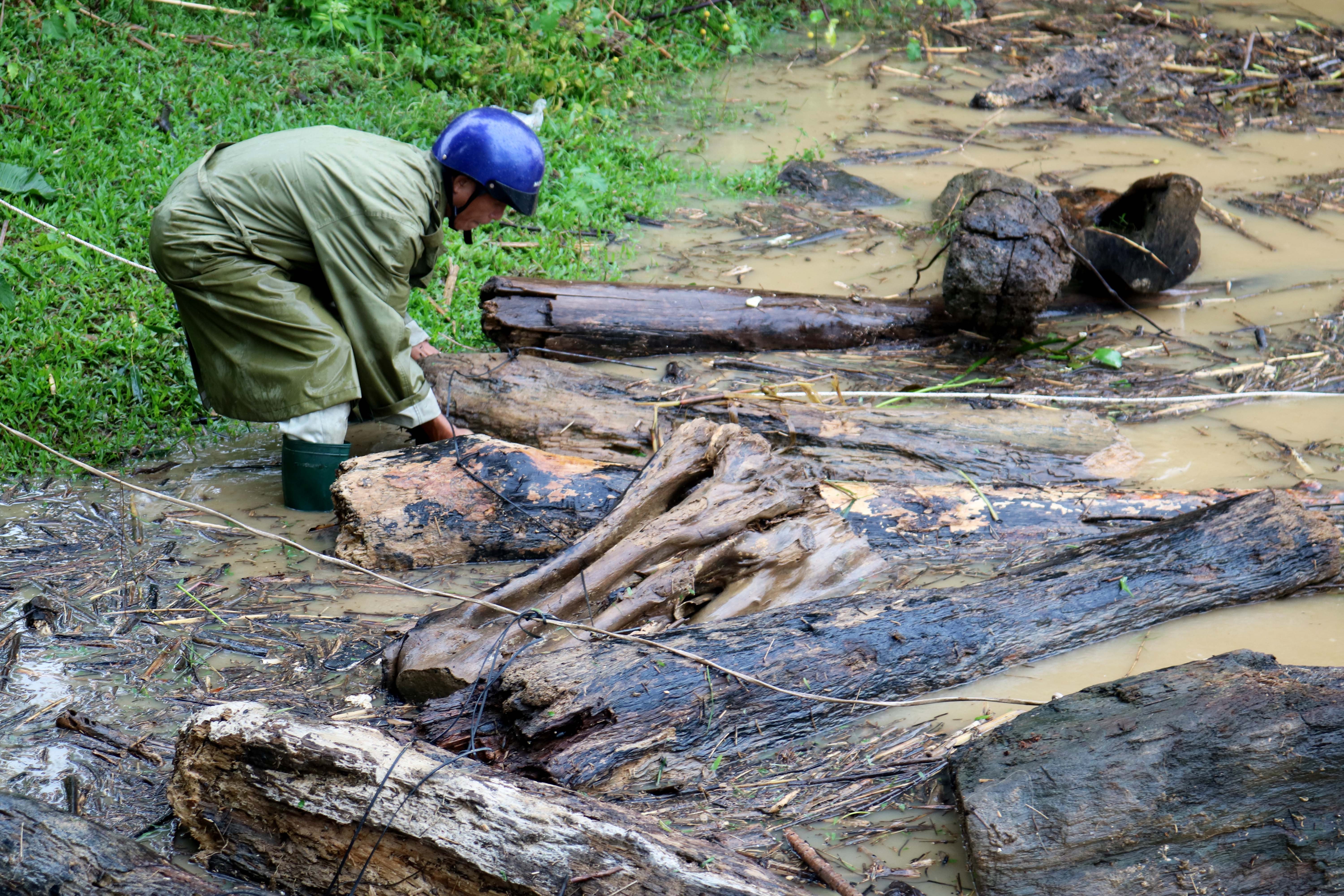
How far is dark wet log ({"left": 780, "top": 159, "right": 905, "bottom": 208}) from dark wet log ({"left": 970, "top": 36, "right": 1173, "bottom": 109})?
2179 mm

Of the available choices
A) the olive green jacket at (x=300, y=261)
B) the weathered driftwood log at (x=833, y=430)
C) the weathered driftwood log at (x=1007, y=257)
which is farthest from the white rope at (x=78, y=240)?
the weathered driftwood log at (x=1007, y=257)

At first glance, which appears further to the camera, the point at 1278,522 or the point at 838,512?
the point at 838,512

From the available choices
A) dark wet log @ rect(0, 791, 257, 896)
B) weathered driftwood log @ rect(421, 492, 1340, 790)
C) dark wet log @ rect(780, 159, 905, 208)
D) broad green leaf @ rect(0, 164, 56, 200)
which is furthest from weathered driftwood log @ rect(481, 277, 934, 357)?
dark wet log @ rect(0, 791, 257, 896)

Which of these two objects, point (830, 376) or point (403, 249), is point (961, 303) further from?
point (403, 249)

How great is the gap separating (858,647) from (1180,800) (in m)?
0.97

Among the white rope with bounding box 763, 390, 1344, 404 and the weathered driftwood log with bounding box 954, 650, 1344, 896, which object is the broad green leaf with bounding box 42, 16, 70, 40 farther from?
the weathered driftwood log with bounding box 954, 650, 1344, 896

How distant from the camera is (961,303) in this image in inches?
203

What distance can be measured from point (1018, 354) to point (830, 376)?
1.12m

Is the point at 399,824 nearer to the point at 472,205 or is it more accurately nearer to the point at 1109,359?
the point at 472,205

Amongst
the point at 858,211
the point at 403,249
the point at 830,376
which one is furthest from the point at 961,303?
the point at 403,249

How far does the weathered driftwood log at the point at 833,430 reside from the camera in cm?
425

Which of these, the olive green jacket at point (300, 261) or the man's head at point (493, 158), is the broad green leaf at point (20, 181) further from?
the man's head at point (493, 158)

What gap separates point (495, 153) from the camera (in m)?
4.08

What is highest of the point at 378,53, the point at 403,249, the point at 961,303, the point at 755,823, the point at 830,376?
the point at 378,53
